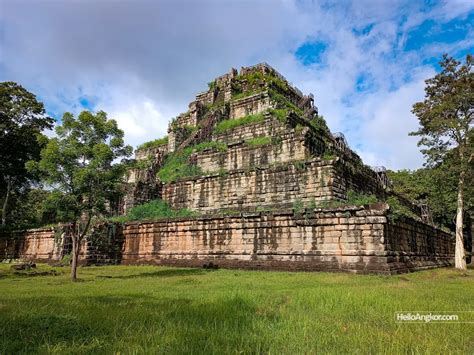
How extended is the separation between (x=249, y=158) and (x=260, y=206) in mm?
4659

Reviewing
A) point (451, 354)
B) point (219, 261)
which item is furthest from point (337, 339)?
point (219, 261)

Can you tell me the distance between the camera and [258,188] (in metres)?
19.0

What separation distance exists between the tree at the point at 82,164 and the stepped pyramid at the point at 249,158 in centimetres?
683

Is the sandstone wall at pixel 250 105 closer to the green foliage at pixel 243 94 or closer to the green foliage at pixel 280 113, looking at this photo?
the green foliage at pixel 243 94

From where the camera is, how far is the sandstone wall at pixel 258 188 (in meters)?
17.3

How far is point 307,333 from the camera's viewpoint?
4273 mm

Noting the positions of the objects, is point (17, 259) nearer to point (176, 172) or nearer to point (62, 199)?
point (176, 172)

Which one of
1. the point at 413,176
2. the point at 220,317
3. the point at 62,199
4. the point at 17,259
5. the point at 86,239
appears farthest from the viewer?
the point at 413,176

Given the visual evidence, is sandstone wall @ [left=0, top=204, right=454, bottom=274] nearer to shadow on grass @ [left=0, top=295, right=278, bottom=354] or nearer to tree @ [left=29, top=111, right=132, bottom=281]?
tree @ [left=29, top=111, right=132, bottom=281]

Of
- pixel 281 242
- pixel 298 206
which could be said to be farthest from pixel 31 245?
pixel 298 206

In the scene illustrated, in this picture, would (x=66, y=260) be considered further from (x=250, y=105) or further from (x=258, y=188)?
(x=250, y=105)

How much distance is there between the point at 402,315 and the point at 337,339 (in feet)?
6.25

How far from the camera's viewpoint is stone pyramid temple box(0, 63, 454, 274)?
1369 cm

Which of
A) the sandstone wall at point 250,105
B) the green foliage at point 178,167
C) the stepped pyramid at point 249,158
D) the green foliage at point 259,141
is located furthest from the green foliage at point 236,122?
the green foliage at point 178,167
